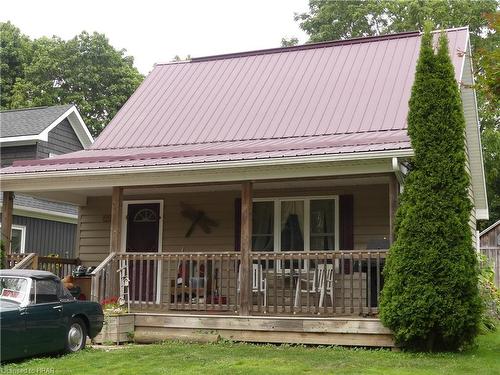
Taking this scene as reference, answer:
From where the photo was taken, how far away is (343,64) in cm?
1534

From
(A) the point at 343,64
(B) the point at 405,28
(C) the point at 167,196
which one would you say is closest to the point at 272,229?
(C) the point at 167,196

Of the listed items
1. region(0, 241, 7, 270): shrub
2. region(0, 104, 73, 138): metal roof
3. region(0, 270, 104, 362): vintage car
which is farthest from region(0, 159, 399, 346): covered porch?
region(0, 104, 73, 138): metal roof

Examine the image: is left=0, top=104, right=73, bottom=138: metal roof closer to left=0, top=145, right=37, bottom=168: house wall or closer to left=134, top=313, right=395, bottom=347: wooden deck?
left=0, top=145, right=37, bottom=168: house wall

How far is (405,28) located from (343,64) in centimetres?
1629

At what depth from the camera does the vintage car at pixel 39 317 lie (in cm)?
820

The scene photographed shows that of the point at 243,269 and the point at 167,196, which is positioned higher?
the point at 167,196

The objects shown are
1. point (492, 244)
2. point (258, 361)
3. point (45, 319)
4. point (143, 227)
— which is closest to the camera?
point (258, 361)

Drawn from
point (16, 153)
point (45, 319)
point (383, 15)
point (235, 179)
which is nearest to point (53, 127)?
point (16, 153)

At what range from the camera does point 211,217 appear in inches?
549

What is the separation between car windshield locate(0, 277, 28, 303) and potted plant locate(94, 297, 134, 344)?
7.08 ft

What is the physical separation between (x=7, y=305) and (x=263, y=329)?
3.86 meters

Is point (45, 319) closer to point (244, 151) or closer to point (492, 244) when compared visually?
point (244, 151)

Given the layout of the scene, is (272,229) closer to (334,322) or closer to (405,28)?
(334,322)

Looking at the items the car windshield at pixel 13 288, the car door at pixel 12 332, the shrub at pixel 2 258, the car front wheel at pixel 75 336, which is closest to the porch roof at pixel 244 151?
the shrub at pixel 2 258
